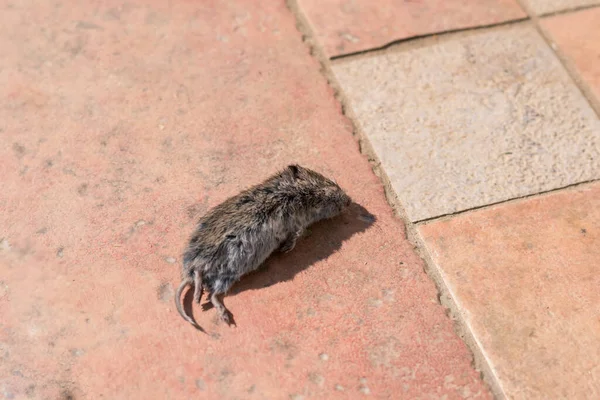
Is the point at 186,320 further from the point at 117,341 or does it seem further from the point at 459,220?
the point at 459,220

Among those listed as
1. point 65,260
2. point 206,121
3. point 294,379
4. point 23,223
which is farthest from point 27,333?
point 206,121

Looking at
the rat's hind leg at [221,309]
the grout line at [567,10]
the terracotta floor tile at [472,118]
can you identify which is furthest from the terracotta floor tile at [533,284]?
the grout line at [567,10]

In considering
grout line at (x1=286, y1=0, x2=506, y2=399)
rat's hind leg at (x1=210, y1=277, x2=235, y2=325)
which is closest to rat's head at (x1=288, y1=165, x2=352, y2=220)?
grout line at (x1=286, y1=0, x2=506, y2=399)

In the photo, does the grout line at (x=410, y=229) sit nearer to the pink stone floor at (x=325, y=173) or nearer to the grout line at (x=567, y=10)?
the pink stone floor at (x=325, y=173)

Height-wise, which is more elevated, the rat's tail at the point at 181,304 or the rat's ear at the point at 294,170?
the rat's ear at the point at 294,170

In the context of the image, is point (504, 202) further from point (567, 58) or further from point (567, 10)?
point (567, 10)

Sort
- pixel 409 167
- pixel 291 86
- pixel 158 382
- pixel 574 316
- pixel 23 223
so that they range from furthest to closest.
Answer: pixel 291 86, pixel 409 167, pixel 23 223, pixel 574 316, pixel 158 382
